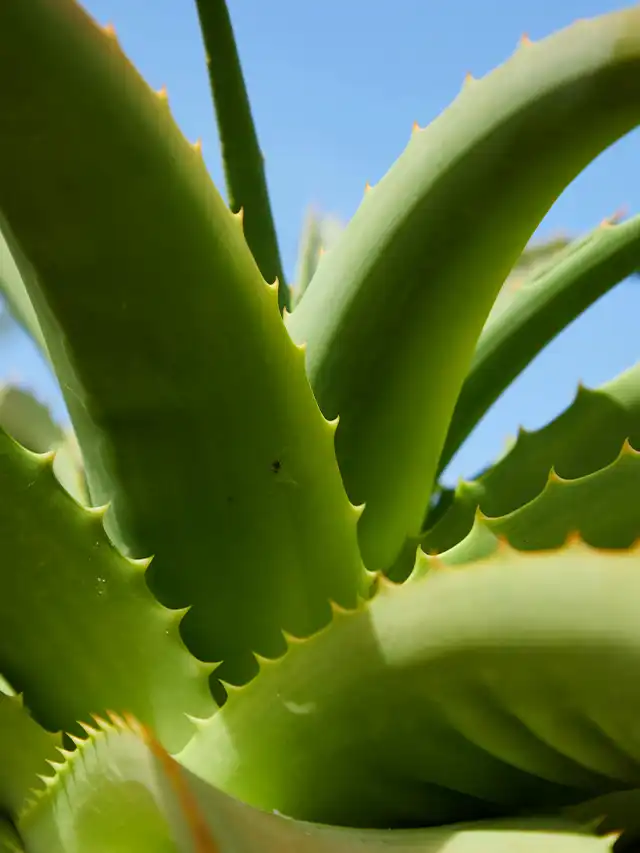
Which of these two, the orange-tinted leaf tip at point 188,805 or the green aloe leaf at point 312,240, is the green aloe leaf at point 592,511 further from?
the green aloe leaf at point 312,240

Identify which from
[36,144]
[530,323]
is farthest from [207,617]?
[530,323]

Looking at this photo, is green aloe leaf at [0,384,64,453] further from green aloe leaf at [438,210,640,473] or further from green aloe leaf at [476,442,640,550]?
green aloe leaf at [476,442,640,550]

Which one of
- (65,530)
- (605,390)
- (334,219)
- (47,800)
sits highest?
(334,219)

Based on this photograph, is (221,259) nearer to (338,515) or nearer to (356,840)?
(338,515)

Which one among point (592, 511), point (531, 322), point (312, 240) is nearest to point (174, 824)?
point (592, 511)

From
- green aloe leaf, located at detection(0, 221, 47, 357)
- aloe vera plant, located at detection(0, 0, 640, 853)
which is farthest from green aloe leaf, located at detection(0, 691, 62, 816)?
green aloe leaf, located at detection(0, 221, 47, 357)

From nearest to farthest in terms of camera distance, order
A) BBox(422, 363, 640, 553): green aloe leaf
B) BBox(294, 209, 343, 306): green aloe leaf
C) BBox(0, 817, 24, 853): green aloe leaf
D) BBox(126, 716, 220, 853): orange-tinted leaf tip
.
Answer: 1. BBox(126, 716, 220, 853): orange-tinted leaf tip
2. BBox(0, 817, 24, 853): green aloe leaf
3. BBox(422, 363, 640, 553): green aloe leaf
4. BBox(294, 209, 343, 306): green aloe leaf

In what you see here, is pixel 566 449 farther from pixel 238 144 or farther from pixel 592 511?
pixel 238 144
